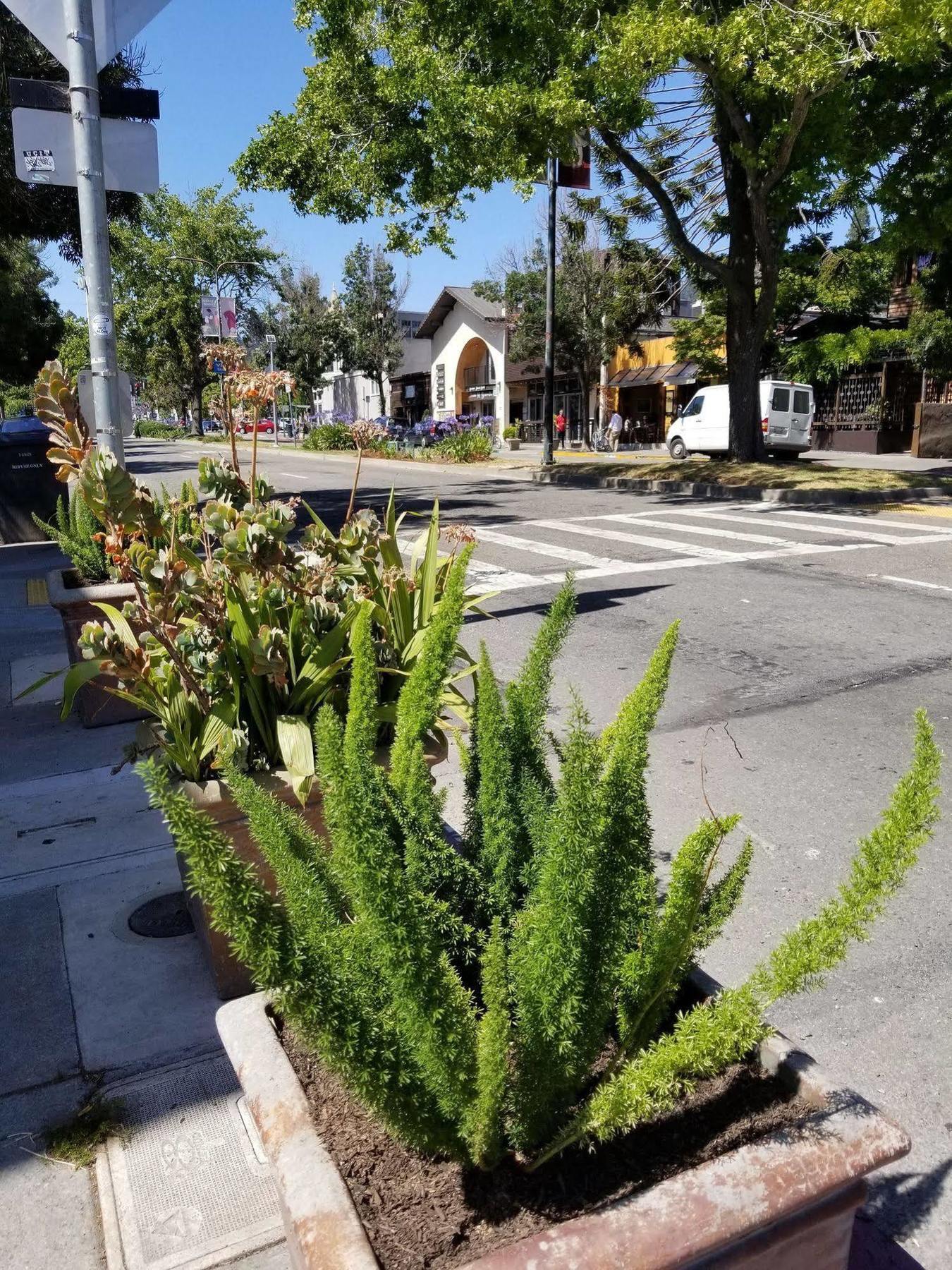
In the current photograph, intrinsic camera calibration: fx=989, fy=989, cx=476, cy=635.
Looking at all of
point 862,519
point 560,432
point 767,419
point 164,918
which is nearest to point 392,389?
point 560,432

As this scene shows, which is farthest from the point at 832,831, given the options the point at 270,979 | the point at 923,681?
the point at 270,979

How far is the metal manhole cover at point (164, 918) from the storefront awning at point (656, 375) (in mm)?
35424

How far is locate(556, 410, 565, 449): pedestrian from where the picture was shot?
40.4m

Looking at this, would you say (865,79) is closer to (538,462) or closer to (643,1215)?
(538,462)

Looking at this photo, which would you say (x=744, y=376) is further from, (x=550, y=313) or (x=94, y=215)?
(x=94, y=215)

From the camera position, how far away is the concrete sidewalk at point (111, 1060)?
2.05m

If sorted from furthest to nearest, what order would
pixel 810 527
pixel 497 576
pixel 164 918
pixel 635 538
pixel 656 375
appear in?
pixel 656 375
pixel 810 527
pixel 635 538
pixel 497 576
pixel 164 918

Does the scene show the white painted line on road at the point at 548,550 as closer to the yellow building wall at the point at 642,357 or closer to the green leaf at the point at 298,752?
the green leaf at the point at 298,752

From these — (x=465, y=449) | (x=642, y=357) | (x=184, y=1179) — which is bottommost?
(x=184, y=1179)

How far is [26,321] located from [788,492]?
2135 cm

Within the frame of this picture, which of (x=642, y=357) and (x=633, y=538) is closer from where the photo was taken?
(x=633, y=538)

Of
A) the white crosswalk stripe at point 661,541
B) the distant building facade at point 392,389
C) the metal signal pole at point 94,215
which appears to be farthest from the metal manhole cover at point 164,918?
the distant building facade at point 392,389

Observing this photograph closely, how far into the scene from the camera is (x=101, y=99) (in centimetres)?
523

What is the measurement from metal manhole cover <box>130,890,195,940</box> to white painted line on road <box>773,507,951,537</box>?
10919 millimetres
